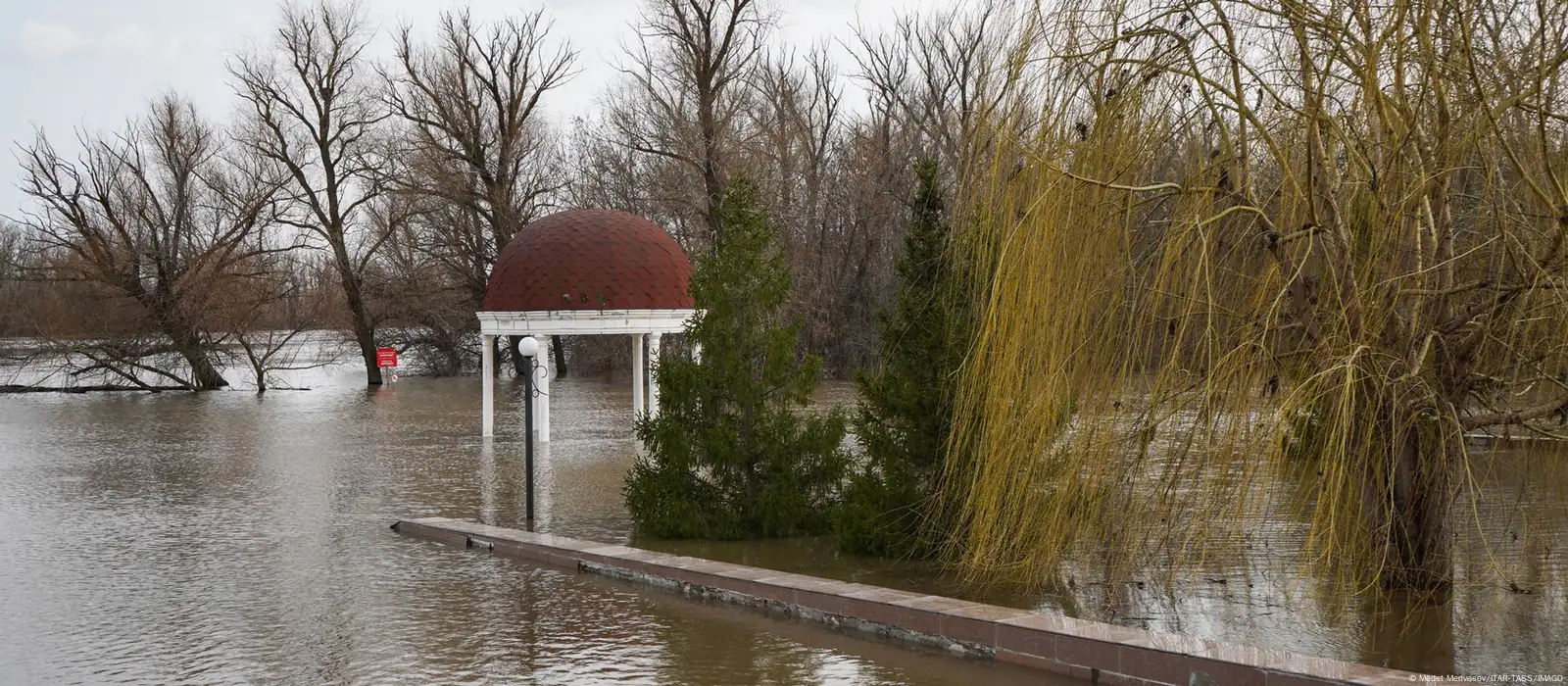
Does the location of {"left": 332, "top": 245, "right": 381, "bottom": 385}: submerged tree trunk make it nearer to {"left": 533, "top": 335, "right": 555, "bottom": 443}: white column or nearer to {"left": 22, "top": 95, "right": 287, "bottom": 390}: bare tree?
{"left": 22, "top": 95, "right": 287, "bottom": 390}: bare tree

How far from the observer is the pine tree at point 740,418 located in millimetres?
12695

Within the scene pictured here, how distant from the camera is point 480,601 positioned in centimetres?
1029

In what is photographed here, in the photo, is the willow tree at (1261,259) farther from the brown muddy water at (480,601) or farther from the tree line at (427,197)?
the tree line at (427,197)

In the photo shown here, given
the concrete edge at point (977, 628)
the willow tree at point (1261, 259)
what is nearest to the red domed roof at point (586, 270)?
the concrete edge at point (977, 628)

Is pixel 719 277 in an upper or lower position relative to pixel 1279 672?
upper

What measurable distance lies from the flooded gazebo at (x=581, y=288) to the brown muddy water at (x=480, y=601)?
12.6 ft

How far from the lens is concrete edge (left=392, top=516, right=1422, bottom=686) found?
22.6 feet

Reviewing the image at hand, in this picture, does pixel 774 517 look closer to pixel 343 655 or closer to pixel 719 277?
pixel 719 277

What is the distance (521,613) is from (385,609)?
1.01m

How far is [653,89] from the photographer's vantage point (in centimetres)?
4441

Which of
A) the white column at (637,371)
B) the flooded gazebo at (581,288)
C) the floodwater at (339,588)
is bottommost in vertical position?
the floodwater at (339,588)

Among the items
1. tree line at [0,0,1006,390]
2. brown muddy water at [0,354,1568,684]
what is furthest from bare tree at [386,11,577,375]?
brown muddy water at [0,354,1568,684]

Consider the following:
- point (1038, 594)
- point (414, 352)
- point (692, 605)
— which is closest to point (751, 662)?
point (692, 605)

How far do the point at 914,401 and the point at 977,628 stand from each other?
300 cm
